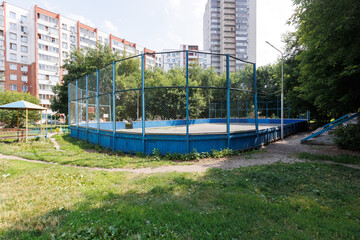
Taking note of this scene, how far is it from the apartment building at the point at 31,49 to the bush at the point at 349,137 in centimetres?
4261

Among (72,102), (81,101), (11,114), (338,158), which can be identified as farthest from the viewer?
(11,114)

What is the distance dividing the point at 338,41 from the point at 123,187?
8121 mm

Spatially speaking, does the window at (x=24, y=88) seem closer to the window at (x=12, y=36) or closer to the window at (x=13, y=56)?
the window at (x=13, y=56)

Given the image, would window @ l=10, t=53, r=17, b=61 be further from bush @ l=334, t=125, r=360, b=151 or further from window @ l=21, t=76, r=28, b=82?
bush @ l=334, t=125, r=360, b=151

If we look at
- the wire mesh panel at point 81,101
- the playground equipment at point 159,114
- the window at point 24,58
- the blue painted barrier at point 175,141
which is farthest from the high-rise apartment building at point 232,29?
the blue painted barrier at point 175,141

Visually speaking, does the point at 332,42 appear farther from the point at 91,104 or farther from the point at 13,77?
the point at 13,77

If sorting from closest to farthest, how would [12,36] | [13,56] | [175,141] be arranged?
[175,141] < [12,36] < [13,56]

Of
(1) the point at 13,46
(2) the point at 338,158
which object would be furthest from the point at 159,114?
(1) the point at 13,46

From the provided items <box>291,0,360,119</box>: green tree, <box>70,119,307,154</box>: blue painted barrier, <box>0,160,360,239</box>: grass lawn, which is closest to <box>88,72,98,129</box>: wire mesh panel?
<box>70,119,307,154</box>: blue painted barrier

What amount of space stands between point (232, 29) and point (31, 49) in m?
64.6

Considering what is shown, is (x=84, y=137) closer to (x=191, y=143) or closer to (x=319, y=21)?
(x=191, y=143)

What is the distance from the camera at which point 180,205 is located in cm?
368

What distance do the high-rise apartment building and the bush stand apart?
60858mm

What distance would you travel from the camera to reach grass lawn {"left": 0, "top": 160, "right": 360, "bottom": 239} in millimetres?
2844
